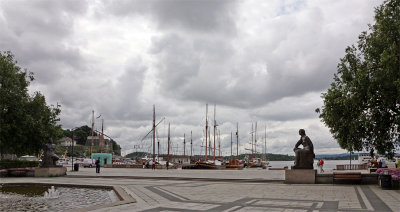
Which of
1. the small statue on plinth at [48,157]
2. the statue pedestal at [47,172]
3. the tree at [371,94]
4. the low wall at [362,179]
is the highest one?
the tree at [371,94]

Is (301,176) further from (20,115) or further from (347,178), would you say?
(20,115)

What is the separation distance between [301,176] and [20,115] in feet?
88.7

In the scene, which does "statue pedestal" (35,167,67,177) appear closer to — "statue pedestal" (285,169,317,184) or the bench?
"statue pedestal" (285,169,317,184)

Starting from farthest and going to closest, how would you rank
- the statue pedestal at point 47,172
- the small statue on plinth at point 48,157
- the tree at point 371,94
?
the small statue on plinth at point 48,157 < the statue pedestal at point 47,172 < the tree at point 371,94

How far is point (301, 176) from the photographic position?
23.0 meters

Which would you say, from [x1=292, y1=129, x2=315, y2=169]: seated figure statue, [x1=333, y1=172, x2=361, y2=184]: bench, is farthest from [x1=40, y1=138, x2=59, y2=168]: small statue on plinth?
[x1=333, y1=172, x2=361, y2=184]: bench

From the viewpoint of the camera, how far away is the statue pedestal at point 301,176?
22828 millimetres

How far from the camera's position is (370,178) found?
2264 cm

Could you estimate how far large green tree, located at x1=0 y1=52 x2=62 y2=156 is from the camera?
33906 millimetres

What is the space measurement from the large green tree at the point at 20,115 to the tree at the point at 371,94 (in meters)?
27.6

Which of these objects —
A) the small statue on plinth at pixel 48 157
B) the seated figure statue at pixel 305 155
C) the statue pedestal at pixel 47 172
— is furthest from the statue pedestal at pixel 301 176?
the small statue on plinth at pixel 48 157

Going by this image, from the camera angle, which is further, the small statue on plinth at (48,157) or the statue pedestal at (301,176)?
the small statue on plinth at (48,157)

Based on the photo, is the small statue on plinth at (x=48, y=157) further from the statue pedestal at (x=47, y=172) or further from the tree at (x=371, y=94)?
the tree at (x=371, y=94)

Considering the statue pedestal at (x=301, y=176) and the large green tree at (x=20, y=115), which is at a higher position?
the large green tree at (x=20, y=115)
